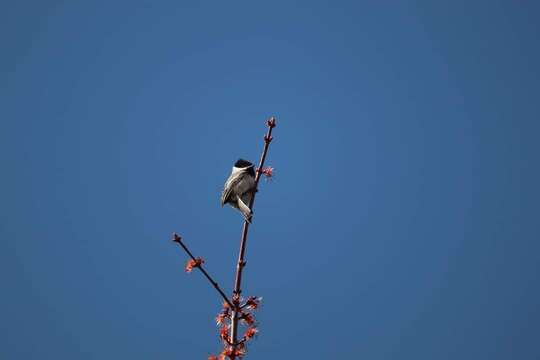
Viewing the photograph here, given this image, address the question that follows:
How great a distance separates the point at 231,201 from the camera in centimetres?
762

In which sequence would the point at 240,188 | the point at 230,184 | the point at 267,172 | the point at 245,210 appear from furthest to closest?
the point at 230,184, the point at 240,188, the point at 245,210, the point at 267,172

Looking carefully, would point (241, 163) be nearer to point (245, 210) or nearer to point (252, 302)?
point (245, 210)

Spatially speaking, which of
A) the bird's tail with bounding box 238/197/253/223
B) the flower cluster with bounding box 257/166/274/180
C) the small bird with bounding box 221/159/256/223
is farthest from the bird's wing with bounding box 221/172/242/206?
the flower cluster with bounding box 257/166/274/180

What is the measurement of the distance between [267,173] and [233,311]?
1.72 meters

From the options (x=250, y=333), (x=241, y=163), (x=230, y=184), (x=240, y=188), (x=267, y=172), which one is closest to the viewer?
(x=250, y=333)

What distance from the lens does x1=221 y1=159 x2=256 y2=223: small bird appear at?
7.01 metres

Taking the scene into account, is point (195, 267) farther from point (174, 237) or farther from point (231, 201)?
point (231, 201)

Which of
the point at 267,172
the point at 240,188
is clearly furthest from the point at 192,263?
the point at 240,188

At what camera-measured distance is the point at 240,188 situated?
7160mm

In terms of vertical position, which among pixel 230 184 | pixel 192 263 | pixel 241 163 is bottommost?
pixel 192 263

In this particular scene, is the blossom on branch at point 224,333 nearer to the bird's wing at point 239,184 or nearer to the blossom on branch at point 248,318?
the blossom on branch at point 248,318

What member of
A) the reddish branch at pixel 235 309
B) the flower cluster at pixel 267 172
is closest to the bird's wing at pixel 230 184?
the flower cluster at pixel 267 172

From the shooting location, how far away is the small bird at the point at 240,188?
7012 millimetres

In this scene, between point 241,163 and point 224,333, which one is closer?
point 224,333
